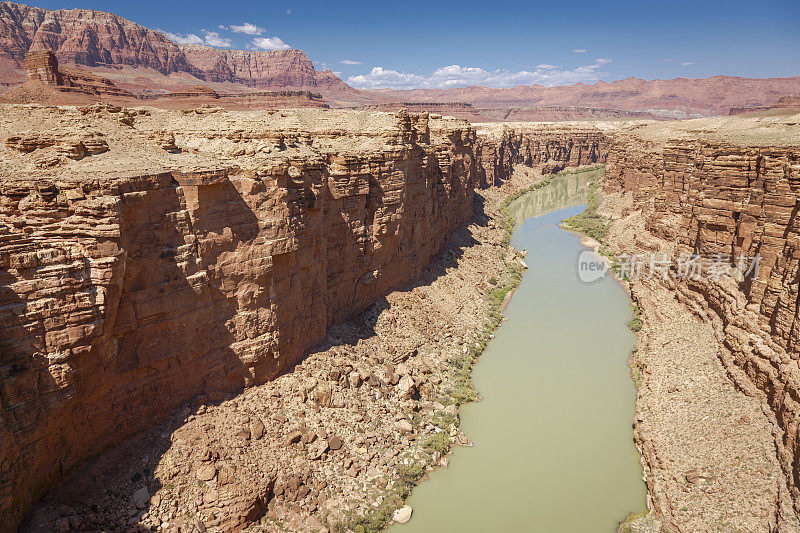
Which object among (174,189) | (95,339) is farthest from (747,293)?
(95,339)

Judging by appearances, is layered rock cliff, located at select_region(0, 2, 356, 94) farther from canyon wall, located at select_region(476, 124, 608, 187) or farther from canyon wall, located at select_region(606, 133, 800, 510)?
canyon wall, located at select_region(606, 133, 800, 510)

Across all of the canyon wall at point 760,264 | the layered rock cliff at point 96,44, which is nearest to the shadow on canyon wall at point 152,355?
the canyon wall at point 760,264

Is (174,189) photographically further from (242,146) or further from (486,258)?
(486,258)

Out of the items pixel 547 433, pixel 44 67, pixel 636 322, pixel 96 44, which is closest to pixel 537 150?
pixel 636 322

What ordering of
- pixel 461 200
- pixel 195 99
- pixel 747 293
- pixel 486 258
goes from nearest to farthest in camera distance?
pixel 747 293, pixel 486 258, pixel 461 200, pixel 195 99

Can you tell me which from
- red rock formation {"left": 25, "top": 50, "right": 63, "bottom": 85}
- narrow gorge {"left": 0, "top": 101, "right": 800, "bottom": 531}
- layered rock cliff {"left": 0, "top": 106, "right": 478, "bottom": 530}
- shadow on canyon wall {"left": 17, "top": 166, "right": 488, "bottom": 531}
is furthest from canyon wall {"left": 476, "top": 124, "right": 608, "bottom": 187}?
shadow on canyon wall {"left": 17, "top": 166, "right": 488, "bottom": 531}
